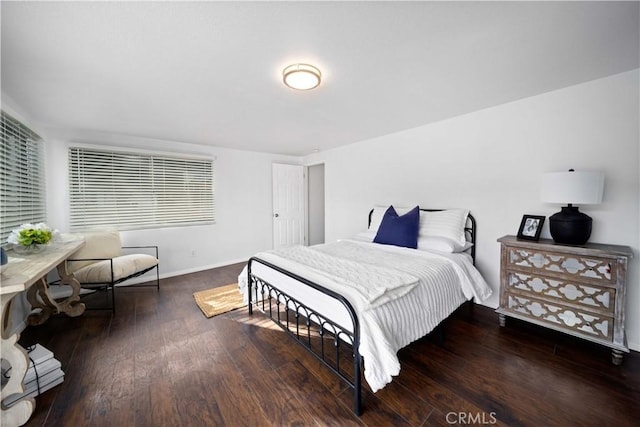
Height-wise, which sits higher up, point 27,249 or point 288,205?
point 288,205

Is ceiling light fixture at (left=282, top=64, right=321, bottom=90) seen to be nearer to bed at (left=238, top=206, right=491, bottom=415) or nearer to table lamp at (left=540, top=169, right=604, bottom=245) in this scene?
bed at (left=238, top=206, right=491, bottom=415)

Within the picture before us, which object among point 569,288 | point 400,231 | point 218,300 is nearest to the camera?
point 569,288

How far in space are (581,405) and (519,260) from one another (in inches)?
43.0

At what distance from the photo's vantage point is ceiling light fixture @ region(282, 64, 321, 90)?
178cm

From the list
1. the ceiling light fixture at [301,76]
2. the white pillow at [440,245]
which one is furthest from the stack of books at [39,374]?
the white pillow at [440,245]

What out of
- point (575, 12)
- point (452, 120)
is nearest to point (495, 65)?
point (575, 12)

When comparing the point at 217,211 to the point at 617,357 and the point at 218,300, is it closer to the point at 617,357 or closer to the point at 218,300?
the point at 218,300

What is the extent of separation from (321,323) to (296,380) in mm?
423

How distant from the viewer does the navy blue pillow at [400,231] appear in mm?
2740

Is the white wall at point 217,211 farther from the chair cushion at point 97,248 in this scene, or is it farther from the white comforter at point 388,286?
the white comforter at point 388,286

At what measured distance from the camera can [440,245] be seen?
257 centimetres

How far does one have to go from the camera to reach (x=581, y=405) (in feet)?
4.73

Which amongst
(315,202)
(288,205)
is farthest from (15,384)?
(315,202)

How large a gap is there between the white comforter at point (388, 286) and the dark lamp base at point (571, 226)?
29.5 inches
